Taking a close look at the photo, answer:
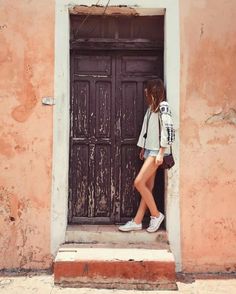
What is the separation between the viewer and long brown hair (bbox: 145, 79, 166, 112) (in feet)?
16.1

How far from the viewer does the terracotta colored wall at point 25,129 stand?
4.86 m

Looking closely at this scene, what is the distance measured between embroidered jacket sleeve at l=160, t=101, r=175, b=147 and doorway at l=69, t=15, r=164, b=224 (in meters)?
0.60

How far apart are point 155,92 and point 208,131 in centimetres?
80

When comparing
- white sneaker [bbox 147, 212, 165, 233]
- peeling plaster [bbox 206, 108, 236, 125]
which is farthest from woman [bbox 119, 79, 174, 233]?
peeling plaster [bbox 206, 108, 236, 125]

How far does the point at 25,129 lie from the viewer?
16.0 feet

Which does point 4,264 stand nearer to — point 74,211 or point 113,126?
point 74,211

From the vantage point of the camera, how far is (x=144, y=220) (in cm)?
531

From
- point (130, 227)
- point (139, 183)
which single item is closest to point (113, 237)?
point (130, 227)

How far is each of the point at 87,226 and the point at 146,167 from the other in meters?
1.08

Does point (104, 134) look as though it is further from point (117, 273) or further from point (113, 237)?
point (117, 273)

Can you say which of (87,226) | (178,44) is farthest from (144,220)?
(178,44)

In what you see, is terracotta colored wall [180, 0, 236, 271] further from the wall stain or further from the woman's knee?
the wall stain

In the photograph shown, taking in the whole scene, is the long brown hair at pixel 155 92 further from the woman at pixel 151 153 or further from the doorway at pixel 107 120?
the doorway at pixel 107 120

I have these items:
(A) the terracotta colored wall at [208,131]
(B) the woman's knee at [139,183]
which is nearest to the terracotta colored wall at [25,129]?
(B) the woman's knee at [139,183]
